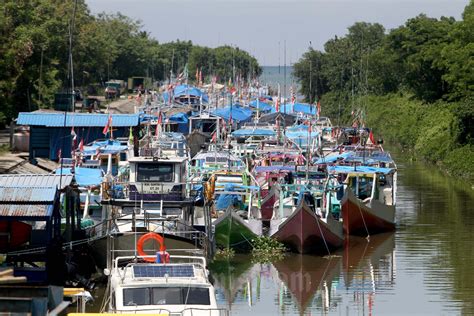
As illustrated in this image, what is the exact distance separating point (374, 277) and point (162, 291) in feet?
37.7

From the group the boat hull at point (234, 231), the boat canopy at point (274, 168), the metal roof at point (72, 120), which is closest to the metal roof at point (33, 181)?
the boat hull at point (234, 231)

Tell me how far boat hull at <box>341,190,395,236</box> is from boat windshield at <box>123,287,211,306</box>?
50.2ft

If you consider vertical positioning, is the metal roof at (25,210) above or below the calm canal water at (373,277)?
above

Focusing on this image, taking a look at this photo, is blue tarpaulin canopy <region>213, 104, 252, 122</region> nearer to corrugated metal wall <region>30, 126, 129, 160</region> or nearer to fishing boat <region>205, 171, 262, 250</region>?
corrugated metal wall <region>30, 126, 129, 160</region>

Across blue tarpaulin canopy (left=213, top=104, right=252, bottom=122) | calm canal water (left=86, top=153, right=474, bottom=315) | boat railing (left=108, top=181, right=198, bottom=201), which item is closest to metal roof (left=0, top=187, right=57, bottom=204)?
calm canal water (left=86, top=153, right=474, bottom=315)

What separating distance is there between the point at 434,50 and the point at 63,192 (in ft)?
125

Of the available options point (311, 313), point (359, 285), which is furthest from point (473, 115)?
point (311, 313)

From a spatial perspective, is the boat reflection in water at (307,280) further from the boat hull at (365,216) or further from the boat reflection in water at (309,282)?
the boat hull at (365,216)

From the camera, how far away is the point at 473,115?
163 ft

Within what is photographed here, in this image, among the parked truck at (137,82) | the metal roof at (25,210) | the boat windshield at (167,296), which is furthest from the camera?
the parked truck at (137,82)

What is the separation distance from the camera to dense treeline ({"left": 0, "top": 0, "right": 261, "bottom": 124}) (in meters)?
48.9

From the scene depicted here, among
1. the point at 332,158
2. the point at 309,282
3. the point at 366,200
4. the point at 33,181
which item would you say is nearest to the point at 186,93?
the point at 332,158

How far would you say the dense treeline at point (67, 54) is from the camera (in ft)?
160

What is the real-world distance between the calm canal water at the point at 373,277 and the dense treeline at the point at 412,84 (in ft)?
44.5
